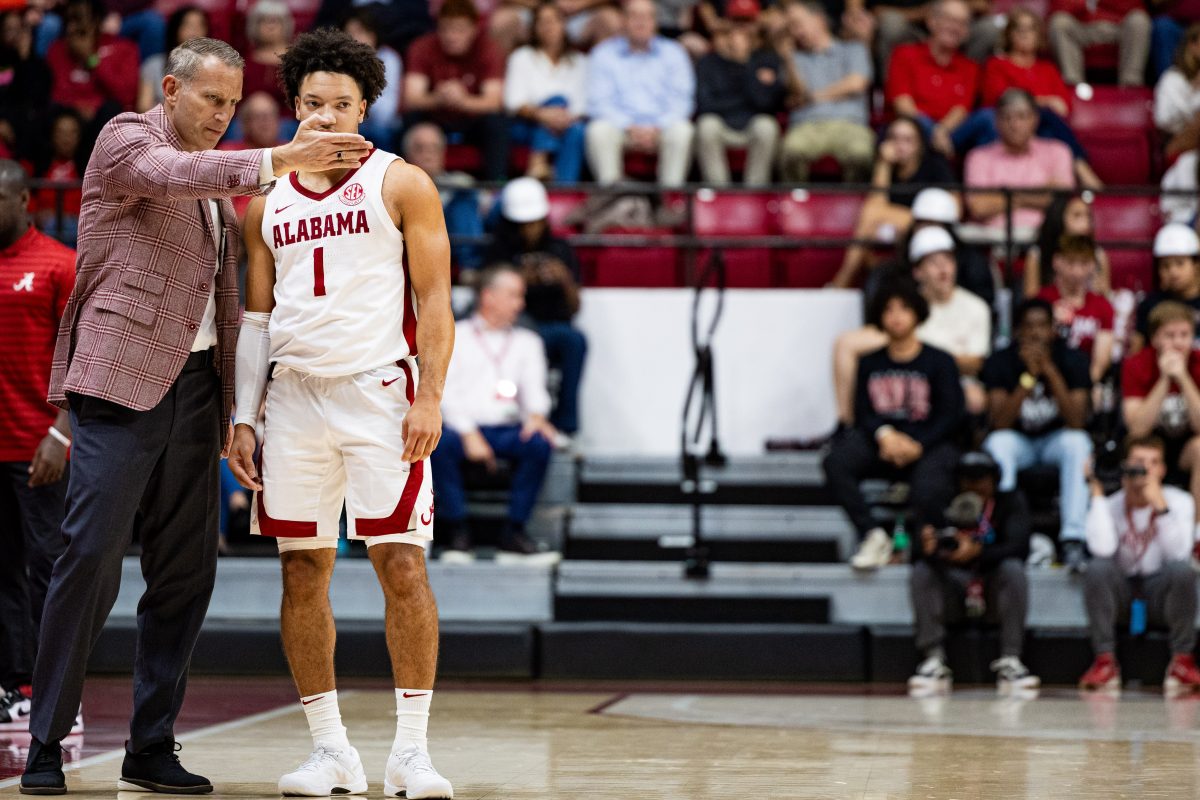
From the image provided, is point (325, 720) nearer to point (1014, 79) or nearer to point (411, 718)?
point (411, 718)

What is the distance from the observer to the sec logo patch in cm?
431

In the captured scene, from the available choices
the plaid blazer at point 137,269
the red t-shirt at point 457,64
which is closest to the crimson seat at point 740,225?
the red t-shirt at point 457,64

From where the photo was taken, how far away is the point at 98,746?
5.14m

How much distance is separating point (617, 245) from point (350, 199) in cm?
592

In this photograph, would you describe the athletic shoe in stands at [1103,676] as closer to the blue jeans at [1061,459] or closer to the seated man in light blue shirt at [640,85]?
the blue jeans at [1061,459]

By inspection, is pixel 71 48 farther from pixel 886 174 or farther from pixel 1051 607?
pixel 1051 607

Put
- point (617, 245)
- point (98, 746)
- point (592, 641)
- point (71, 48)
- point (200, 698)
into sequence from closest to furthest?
point (98, 746)
point (200, 698)
point (592, 641)
point (617, 245)
point (71, 48)

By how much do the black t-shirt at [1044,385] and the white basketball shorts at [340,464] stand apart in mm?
5198

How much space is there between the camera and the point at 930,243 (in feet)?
31.0

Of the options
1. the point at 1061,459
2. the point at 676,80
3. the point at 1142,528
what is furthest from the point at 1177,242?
the point at 676,80

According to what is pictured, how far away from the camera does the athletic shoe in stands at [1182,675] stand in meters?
7.59

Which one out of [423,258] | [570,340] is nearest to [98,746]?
[423,258]

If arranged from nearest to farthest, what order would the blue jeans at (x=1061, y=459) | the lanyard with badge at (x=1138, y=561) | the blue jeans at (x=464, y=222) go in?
the lanyard with badge at (x=1138, y=561)
the blue jeans at (x=1061, y=459)
the blue jeans at (x=464, y=222)

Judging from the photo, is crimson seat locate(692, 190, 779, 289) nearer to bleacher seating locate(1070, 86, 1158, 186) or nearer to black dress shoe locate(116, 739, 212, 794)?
bleacher seating locate(1070, 86, 1158, 186)
